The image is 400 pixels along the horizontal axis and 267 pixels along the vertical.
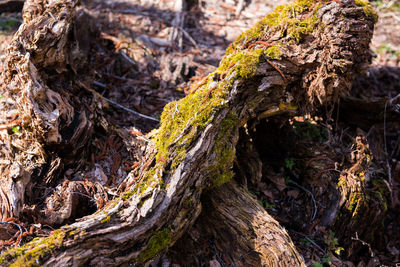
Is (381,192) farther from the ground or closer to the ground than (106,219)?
farther from the ground

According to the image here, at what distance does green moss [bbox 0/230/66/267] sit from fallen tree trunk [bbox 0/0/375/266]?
0.30 m

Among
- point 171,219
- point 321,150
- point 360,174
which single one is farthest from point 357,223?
point 171,219

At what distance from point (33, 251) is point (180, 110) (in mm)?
1925

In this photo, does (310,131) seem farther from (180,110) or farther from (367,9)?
(180,110)

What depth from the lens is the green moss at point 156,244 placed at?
2.84 m

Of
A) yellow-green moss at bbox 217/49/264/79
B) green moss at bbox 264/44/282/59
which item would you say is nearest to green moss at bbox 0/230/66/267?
yellow-green moss at bbox 217/49/264/79

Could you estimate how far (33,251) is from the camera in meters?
2.44

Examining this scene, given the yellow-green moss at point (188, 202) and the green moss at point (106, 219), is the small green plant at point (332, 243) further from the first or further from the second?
the green moss at point (106, 219)

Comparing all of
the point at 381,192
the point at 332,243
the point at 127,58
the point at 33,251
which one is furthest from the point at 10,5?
the point at 381,192

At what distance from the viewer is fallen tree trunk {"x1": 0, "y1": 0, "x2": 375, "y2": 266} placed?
113 inches

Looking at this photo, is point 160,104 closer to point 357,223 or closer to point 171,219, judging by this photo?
point 171,219

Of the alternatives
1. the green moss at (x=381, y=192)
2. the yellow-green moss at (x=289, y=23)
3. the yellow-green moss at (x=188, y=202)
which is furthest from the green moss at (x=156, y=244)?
the green moss at (x=381, y=192)

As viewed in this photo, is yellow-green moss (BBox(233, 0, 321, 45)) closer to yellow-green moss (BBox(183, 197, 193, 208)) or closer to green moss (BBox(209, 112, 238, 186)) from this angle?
green moss (BBox(209, 112, 238, 186))

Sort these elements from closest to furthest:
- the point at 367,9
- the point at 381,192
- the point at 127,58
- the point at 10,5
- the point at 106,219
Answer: the point at 106,219 < the point at 367,9 < the point at 381,192 < the point at 127,58 < the point at 10,5
